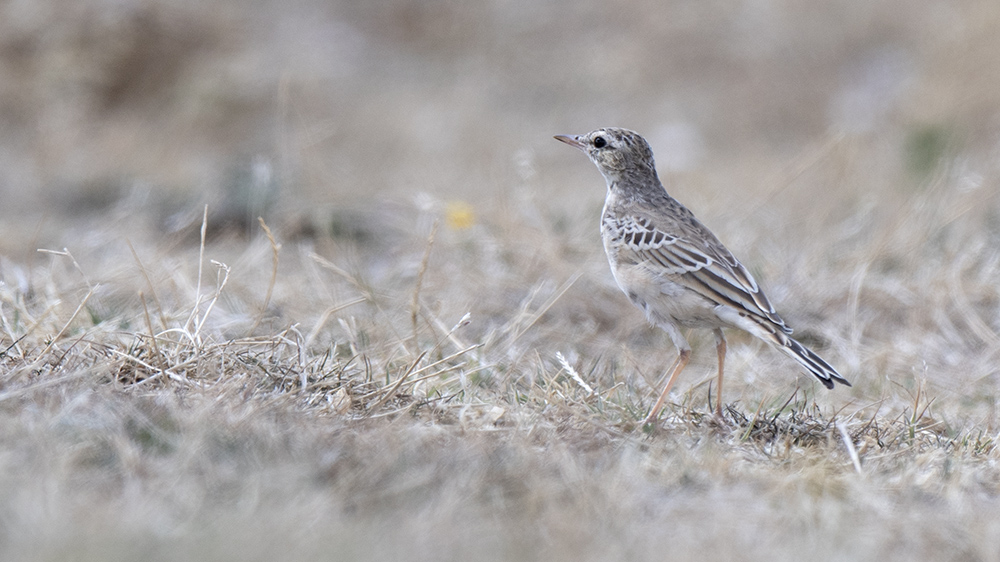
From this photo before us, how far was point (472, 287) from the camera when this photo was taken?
6207mm

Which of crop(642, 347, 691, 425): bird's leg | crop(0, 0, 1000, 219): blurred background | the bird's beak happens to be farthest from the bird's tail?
crop(0, 0, 1000, 219): blurred background

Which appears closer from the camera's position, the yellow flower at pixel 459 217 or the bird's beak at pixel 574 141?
the bird's beak at pixel 574 141

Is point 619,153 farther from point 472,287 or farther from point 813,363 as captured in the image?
point 813,363

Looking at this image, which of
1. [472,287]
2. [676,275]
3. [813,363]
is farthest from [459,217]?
[813,363]

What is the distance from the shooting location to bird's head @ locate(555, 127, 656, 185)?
5.09 m

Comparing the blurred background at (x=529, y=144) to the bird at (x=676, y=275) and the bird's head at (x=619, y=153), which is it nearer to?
the bird at (x=676, y=275)

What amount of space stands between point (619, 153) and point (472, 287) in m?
1.54

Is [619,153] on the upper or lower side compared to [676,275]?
upper

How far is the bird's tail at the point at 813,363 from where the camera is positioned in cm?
382

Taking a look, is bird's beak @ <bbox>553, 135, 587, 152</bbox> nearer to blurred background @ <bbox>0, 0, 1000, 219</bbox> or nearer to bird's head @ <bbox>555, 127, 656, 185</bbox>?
bird's head @ <bbox>555, 127, 656, 185</bbox>

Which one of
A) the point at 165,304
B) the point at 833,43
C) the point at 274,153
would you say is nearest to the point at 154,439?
the point at 165,304


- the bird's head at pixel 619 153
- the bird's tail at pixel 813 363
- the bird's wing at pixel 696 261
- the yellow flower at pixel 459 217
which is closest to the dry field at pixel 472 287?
the yellow flower at pixel 459 217

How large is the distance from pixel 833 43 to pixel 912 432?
11225mm

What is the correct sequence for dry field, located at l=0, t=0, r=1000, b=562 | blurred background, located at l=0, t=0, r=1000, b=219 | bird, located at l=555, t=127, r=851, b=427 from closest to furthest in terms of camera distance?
dry field, located at l=0, t=0, r=1000, b=562
bird, located at l=555, t=127, r=851, b=427
blurred background, located at l=0, t=0, r=1000, b=219
